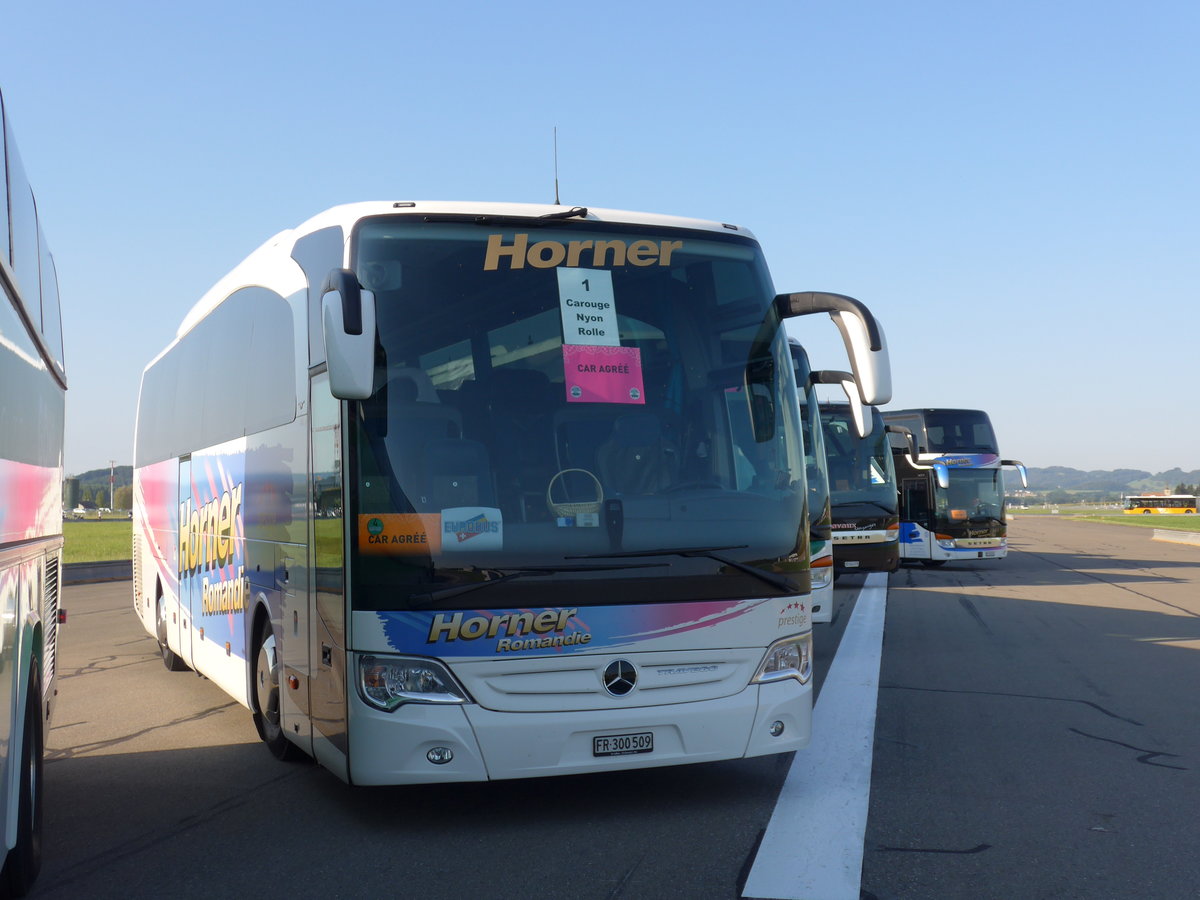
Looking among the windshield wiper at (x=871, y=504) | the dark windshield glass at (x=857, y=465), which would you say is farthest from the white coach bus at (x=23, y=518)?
the dark windshield glass at (x=857, y=465)

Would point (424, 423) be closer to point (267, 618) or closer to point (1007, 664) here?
point (267, 618)

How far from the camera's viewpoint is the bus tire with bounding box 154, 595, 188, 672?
11789mm

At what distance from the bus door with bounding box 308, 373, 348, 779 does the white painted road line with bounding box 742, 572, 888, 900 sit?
2036mm

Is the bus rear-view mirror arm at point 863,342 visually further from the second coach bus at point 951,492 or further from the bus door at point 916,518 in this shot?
the bus door at point 916,518

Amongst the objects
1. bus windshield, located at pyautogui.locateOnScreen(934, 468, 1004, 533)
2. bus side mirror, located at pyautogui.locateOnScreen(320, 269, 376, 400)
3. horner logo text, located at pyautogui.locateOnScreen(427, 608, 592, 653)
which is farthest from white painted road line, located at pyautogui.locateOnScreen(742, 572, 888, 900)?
bus windshield, located at pyautogui.locateOnScreen(934, 468, 1004, 533)

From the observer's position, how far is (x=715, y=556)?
616 centimetres

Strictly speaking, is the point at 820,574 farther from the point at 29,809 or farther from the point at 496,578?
the point at 29,809

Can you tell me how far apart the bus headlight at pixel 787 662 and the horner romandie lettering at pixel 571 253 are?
2.05 metres

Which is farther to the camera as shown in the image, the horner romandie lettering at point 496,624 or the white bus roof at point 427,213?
the white bus roof at point 427,213

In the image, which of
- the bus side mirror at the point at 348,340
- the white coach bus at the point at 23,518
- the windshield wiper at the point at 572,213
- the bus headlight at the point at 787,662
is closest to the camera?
the white coach bus at the point at 23,518

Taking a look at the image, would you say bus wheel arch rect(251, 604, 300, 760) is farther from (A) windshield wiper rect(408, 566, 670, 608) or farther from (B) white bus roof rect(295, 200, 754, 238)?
(B) white bus roof rect(295, 200, 754, 238)

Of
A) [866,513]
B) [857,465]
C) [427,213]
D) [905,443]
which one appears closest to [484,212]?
[427,213]

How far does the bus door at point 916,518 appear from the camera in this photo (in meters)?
29.9

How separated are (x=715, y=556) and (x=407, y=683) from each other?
5.18 ft
